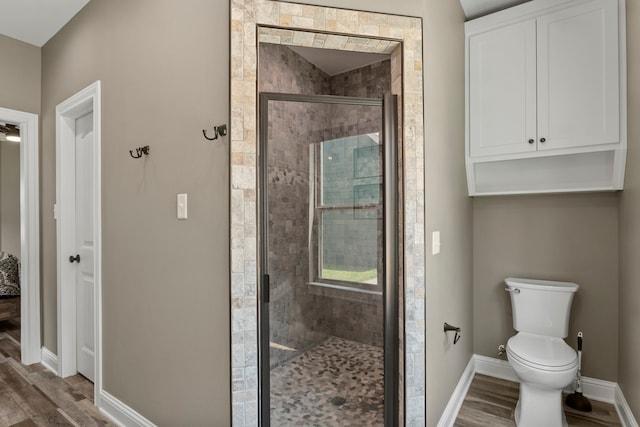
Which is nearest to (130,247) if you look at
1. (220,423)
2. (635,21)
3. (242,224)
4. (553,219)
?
(242,224)

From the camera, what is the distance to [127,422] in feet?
6.47

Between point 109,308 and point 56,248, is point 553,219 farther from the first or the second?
point 56,248

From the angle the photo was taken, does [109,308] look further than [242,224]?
Yes

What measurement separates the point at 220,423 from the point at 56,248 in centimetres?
217

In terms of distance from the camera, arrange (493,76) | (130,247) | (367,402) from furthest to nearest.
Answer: (493,76), (130,247), (367,402)

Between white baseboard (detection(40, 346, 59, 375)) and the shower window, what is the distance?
2.61 metres

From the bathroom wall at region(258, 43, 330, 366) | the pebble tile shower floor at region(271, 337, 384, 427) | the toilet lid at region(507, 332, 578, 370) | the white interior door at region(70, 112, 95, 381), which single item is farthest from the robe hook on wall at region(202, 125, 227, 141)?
the toilet lid at region(507, 332, 578, 370)

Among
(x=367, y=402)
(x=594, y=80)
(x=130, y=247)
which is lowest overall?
(x=367, y=402)

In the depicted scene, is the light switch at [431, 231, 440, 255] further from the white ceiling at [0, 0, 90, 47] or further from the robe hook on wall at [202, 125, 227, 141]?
the white ceiling at [0, 0, 90, 47]

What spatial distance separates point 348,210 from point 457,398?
→ 1.55 meters

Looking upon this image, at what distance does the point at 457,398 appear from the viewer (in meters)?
2.17

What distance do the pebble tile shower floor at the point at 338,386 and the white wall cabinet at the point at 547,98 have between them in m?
1.57

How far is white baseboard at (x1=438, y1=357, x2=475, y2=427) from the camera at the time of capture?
1.94 m

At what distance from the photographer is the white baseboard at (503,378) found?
1954 mm
